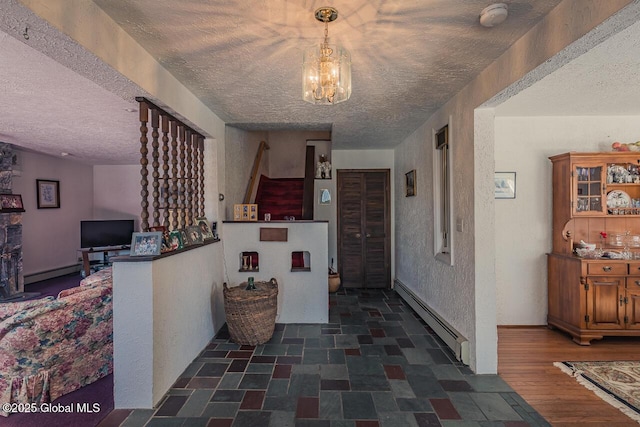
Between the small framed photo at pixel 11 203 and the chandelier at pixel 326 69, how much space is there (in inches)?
231

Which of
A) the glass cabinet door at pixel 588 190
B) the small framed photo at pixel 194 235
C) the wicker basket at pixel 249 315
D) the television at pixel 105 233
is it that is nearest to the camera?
the small framed photo at pixel 194 235

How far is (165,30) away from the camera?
1.84 m

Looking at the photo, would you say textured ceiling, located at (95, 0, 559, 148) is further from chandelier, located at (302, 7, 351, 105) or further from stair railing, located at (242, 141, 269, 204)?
stair railing, located at (242, 141, 269, 204)

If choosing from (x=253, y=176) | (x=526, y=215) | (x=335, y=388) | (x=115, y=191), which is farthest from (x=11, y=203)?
(x=526, y=215)

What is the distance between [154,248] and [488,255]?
2.58m

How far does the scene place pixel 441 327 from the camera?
319 cm

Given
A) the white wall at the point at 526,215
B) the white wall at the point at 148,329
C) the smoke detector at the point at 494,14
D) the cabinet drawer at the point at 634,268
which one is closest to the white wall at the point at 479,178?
the smoke detector at the point at 494,14

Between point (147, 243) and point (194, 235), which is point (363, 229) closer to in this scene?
point (194, 235)

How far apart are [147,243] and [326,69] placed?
170 cm

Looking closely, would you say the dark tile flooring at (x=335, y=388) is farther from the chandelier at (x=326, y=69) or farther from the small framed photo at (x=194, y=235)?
the chandelier at (x=326, y=69)

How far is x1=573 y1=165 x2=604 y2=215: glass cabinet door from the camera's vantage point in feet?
10.9

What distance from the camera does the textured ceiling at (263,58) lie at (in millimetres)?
1630

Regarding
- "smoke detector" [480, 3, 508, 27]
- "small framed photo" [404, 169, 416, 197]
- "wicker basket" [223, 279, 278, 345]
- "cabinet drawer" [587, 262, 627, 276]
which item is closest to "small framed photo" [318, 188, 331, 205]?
"small framed photo" [404, 169, 416, 197]

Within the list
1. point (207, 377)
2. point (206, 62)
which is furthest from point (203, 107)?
point (207, 377)
